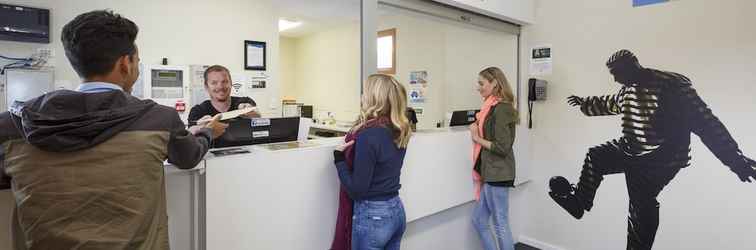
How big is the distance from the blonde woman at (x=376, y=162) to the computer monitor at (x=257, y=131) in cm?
26

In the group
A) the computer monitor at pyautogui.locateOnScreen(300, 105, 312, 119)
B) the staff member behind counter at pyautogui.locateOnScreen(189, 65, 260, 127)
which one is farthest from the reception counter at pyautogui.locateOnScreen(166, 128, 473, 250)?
the computer monitor at pyautogui.locateOnScreen(300, 105, 312, 119)

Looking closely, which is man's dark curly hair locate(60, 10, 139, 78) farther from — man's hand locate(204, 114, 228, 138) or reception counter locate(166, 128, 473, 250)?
reception counter locate(166, 128, 473, 250)

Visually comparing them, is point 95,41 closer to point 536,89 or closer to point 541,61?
point 536,89

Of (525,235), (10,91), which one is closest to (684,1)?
(525,235)

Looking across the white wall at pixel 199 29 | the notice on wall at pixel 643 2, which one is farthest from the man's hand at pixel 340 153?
the white wall at pixel 199 29

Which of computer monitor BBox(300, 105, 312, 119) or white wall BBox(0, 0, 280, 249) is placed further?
computer monitor BBox(300, 105, 312, 119)

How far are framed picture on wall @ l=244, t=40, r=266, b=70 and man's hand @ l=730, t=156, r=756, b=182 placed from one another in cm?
388

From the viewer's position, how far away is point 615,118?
286 cm

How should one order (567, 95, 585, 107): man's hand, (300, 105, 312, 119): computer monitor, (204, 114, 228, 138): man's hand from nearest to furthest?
(204, 114, 228, 138): man's hand, (567, 95, 585, 107): man's hand, (300, 105, 312, 119): computer monitor

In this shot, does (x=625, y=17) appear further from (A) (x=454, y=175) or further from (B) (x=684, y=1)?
(A) (x=454, y=175)

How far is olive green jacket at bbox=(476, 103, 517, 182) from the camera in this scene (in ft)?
7.89

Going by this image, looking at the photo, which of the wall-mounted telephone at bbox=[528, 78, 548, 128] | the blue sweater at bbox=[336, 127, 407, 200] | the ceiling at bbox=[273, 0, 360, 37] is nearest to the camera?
the blue sweater at bbox=[336, 127, 407, 200]

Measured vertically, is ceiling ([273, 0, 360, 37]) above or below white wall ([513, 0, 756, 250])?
above

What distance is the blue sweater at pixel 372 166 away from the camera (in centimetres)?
163
